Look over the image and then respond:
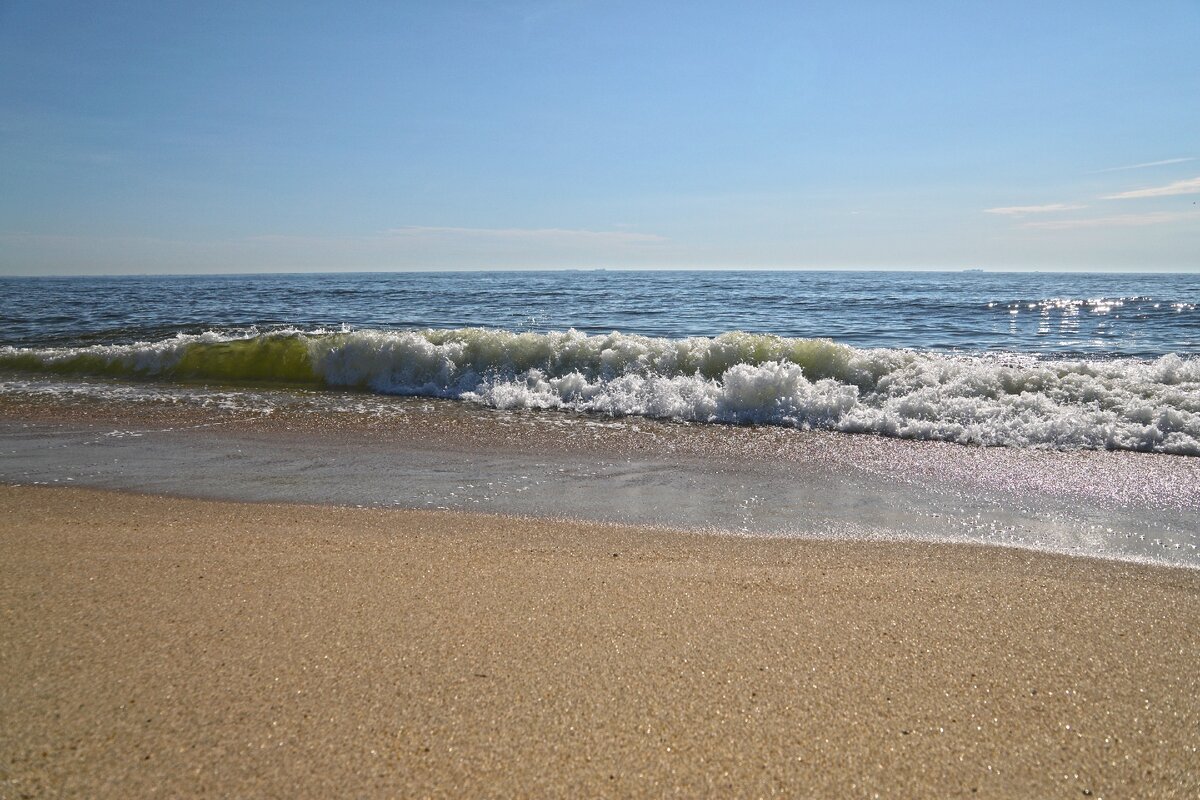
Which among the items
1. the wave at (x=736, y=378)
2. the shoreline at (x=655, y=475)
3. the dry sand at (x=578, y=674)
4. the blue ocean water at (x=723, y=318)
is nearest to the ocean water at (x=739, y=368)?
the wave at (x=736, y=378)

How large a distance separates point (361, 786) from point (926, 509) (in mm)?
4194

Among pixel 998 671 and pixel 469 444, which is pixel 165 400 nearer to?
pixel 469 444

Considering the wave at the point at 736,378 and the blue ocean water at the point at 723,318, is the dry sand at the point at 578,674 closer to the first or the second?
the wave at the point at 736,378

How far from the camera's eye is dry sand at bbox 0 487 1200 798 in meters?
1.79

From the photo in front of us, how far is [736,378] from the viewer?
8461mm

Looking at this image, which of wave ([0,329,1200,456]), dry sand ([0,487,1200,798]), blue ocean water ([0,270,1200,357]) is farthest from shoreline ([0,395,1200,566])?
blue ocean water ([0,270,1200,357])

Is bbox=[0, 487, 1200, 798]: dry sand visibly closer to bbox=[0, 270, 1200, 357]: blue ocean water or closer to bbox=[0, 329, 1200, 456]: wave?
bbox=[0, 329, 1200, 456]: wave

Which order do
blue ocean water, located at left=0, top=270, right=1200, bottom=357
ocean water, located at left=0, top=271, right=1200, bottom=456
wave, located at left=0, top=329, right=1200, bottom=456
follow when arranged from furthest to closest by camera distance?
blue ocean water, located at left=0, top=270, right=1200, bottom=357, ocean water, located at left=0, top=271, right=1200, bottom=456, wave, located at left=0, top=329, right=1200, bottom=456

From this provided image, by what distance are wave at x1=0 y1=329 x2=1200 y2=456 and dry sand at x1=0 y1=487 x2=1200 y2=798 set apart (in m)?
4.03

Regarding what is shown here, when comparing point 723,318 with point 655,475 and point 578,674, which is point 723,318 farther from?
point 578,674

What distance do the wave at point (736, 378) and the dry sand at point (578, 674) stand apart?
4029 millimetres

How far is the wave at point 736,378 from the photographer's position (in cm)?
711

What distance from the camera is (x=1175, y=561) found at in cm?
378

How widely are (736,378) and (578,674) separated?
6.56 m
